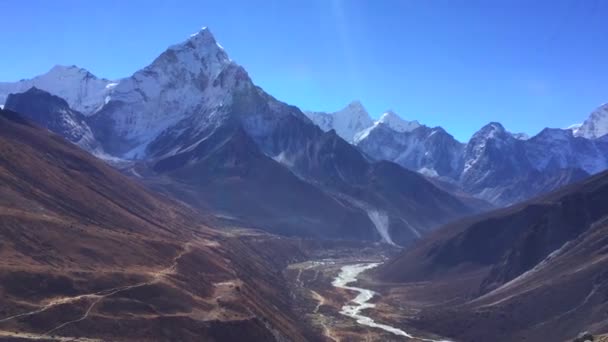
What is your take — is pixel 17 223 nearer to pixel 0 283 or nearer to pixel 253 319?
pixel 0 283

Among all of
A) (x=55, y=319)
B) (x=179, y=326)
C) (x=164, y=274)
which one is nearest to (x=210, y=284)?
(x=164, y=274)

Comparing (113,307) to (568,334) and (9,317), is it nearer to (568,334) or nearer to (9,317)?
(9,317)

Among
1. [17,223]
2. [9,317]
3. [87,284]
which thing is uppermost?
[17,223]

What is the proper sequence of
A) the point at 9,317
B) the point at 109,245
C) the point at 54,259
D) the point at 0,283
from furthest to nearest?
1. the point at 109,245
2. the point at 54,259
3. the point at 0,283
4. the point at 9,317

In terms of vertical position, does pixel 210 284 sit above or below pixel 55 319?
above

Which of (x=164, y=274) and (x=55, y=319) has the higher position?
(x=164, y=274)

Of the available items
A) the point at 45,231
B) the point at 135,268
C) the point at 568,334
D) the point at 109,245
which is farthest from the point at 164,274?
the point at 568,334

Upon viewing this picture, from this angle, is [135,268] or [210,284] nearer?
[135,268]

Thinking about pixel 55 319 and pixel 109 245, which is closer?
pixel 55 319

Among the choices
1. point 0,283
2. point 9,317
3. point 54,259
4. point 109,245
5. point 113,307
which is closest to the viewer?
point 9,317
